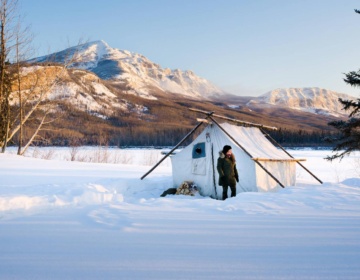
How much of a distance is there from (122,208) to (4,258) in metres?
2.56

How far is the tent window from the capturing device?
32.8 ft

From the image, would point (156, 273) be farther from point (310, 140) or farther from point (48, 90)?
point (310, 140)

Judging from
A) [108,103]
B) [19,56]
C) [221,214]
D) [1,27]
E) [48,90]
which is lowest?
[221,214]

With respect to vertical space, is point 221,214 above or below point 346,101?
below

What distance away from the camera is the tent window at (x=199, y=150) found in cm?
1001

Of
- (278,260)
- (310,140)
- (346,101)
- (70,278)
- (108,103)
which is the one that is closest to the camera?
(70,278)

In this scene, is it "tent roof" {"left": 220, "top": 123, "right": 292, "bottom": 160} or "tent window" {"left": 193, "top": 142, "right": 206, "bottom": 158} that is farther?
"tent window" {"left": 193, "top": 142, "right": 206, "bottom": 158}

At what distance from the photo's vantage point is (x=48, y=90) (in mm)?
14602

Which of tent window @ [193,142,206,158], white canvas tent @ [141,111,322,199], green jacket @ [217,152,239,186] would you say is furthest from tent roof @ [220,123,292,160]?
green jacket @ [217,152,239,186]

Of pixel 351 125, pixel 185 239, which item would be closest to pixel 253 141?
pixel 351 125

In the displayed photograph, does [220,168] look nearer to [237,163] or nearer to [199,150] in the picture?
[237,163]

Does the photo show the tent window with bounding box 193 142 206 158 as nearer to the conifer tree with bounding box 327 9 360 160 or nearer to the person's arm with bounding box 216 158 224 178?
the person's arm with bounding box 216 158 224 178

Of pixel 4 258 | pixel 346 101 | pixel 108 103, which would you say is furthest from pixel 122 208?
pixel 108 103

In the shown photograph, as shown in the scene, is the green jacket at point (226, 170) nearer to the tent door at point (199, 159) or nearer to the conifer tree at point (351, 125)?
the tent door at point (199, 159)
